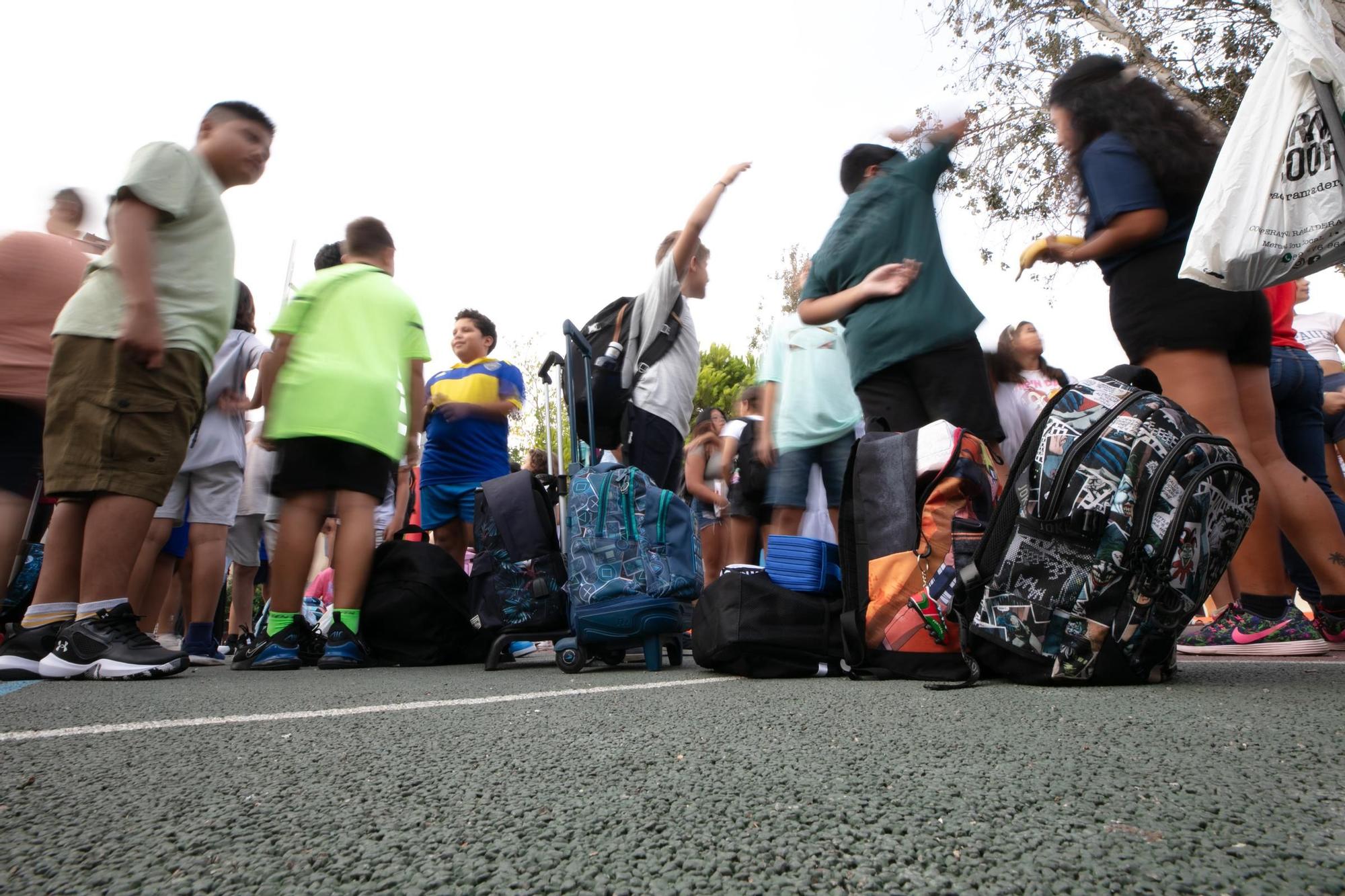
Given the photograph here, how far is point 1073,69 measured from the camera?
310 cm

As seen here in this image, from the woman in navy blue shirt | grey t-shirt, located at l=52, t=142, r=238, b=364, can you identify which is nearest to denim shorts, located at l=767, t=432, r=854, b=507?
the woman in navy blue shirt

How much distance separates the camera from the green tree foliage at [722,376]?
3316 centimetres

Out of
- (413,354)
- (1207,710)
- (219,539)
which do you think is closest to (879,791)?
(1207,710)

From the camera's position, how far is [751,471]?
521cm

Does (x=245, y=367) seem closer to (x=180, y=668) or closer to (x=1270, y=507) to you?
(x=180, y=668)

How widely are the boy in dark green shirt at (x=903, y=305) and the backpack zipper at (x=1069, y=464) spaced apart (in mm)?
626

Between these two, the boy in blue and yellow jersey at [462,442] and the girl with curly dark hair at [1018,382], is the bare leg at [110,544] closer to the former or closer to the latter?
the boy in blue and yellow jersey at [462,442]

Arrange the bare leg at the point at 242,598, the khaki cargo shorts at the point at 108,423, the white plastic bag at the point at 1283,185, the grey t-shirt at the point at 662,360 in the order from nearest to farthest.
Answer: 1. the white plastic bag at the point at 1283,185
2. the khaki cargo shorts at the point at 108,423
3. the grey t-shirt at the point at 662,360
4. the bare leg at the point at 242,598

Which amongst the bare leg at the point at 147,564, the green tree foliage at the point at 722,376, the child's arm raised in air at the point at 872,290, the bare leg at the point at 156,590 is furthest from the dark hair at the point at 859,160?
the green tree foliage at the point at 722,376

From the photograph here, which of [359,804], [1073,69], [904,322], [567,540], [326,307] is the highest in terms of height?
[1073,69]

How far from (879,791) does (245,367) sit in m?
4.14

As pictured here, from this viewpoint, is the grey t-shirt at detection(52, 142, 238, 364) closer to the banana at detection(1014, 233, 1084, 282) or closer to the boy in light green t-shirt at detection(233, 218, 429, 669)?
the boy in light green t-shirt at detection(233, 218, 429, 669)

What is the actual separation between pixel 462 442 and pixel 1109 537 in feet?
11.0

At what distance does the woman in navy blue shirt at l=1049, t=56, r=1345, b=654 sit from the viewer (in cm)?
277
